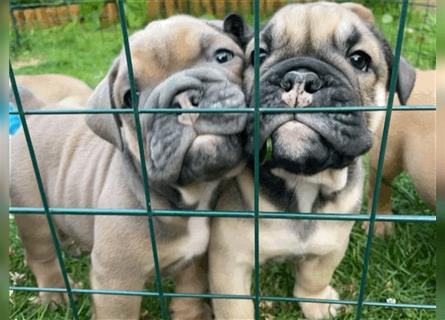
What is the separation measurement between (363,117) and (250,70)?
0.41 m

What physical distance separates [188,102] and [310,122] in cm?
36

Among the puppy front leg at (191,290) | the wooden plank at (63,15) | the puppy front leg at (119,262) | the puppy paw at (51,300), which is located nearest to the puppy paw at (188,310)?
the puppy front leg at (191,290)

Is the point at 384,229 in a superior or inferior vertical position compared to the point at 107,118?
inferior

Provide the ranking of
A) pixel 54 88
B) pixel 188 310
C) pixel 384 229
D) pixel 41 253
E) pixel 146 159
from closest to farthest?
pixel 146 159 → pixel 188 310 → pixel 41 253 → pixel 384 229 → pixel 54 88

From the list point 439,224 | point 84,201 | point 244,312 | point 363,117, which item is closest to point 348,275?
point 244,312

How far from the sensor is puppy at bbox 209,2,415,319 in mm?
1655

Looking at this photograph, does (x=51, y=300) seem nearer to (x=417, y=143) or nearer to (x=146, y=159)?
(x=146, y=159)

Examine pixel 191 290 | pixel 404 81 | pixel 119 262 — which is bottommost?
pixel 191 290

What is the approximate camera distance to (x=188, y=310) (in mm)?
2336

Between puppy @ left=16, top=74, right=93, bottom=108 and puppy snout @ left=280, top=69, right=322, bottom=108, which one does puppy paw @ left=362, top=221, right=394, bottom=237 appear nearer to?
puppy snout @ left=280, top=69, right=322, bottom=108

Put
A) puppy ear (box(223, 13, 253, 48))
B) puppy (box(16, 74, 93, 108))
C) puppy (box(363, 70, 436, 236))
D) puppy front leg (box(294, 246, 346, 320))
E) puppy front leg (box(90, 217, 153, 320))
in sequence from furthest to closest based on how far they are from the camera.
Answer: puppy (box(16, 74, 93, 108))
puppy (box(363, 70, 436, 236))
puppy front leg (box(294, 246, 346, 320))
puppy ear (box(223, 13, 253, 48))
puppy front leg (box(90, 217, 153, 320))

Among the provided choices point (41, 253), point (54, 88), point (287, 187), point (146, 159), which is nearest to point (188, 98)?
point (146, 159)

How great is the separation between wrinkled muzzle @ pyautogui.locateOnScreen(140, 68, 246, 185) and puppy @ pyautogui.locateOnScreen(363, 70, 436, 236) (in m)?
0.95

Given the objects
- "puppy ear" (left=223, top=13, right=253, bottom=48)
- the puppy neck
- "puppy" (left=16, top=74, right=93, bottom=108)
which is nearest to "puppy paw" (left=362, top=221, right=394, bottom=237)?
the puppy neck
